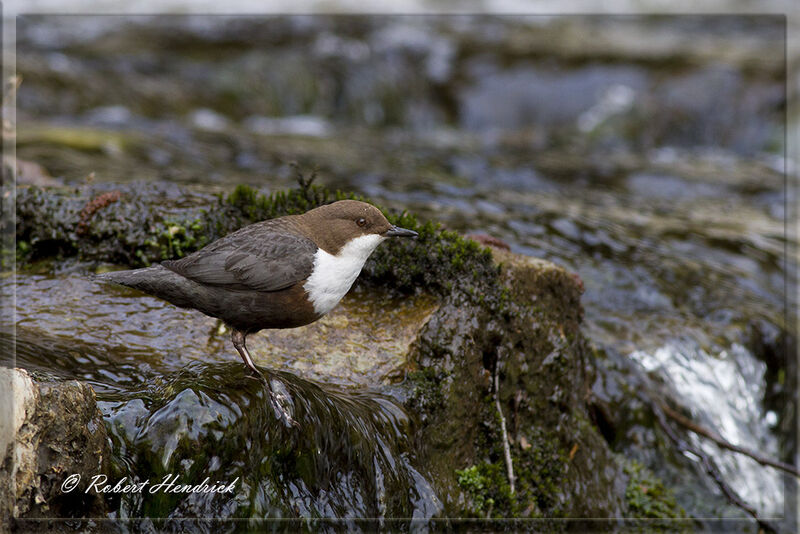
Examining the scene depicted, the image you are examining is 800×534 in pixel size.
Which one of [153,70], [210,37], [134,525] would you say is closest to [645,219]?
[134,525]

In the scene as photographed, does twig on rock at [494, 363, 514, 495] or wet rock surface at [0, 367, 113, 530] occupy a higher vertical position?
wet rock surface at [0, 367, 113, 530]

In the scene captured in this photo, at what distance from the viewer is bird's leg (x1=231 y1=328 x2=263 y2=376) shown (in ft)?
10.2

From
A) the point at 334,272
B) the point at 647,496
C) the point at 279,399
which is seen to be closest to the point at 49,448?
the point at 279,399

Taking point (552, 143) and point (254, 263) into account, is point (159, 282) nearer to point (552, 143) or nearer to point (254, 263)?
point (254, 263)

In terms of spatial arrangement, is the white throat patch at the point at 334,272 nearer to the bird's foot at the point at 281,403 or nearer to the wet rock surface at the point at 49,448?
the bird's foot at the point at 281,403

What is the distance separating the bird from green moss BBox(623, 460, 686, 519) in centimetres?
261

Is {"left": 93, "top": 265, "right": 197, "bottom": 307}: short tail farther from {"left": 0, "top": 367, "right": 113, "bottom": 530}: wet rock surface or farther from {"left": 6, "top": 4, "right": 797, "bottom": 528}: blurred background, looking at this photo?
{"left": 6, "top": 4, "right": 797, "bottom": 528}: blurred background

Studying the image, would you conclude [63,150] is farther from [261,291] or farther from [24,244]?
[261,291]

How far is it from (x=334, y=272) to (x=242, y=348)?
53 cm

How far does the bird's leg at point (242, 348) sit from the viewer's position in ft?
10.2

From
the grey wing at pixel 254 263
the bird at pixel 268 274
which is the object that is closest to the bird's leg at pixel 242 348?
the bird at pixel 268 274
